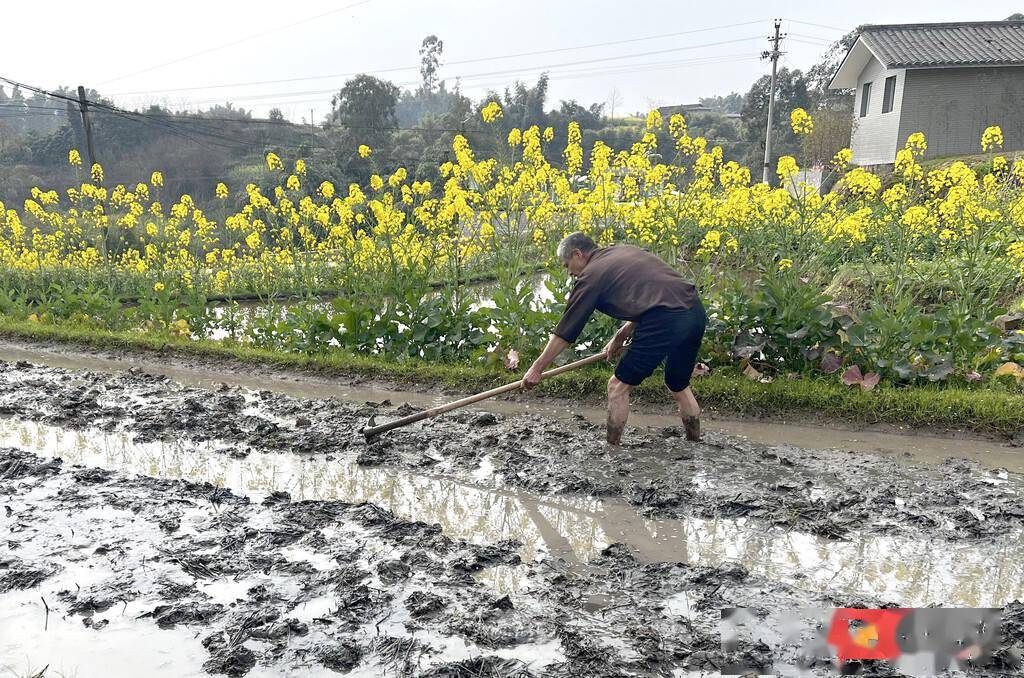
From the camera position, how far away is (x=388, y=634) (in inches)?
124

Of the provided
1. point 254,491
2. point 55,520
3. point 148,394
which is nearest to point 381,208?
point 148,394

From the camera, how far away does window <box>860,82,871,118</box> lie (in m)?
22.4

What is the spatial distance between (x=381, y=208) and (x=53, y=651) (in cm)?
558

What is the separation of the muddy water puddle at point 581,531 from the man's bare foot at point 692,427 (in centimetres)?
112

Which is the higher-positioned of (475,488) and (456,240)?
(456,240)

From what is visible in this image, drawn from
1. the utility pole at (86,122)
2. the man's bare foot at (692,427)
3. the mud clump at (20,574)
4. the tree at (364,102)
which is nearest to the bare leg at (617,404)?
the man's bare foot at (692,427)

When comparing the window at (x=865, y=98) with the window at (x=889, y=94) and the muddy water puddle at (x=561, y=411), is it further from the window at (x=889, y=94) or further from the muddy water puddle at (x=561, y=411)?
the muddy water puddle at (x=561, y=411)

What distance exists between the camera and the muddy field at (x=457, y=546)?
121 inches

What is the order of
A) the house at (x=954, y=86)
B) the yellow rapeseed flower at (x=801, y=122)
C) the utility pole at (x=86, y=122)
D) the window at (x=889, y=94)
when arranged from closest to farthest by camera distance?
the yellow rapeseed flower at (x=801, y=122)
the utility pole at (x=86, y=122)
the house at (x=954, y=86)
the window at (x=889, y=94)

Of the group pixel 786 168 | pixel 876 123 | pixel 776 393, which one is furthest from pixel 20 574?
pixel 876 123

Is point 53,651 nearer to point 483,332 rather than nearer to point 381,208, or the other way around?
point 483,332

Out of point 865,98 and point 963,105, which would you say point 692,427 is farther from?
point 865,98

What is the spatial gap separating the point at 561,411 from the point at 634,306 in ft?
5.55

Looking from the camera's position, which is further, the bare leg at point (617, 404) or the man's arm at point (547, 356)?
the bare leg at point (617, 404)
